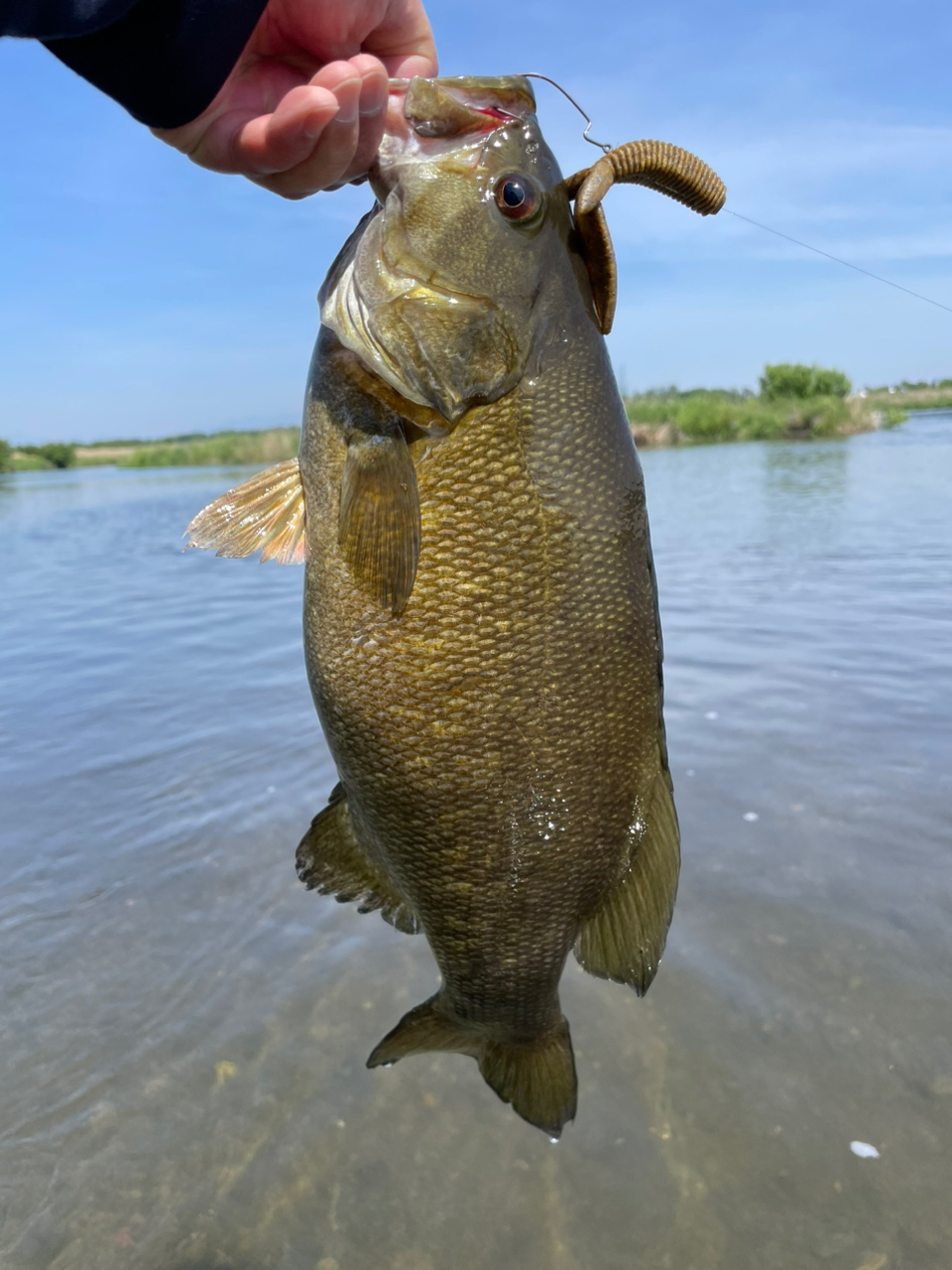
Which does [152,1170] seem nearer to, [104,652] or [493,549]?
[493,549]

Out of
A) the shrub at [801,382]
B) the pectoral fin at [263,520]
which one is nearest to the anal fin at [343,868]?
the pectoral fin at [263,520]

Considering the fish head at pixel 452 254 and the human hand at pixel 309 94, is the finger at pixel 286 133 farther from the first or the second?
the fish head at pixel 452 254

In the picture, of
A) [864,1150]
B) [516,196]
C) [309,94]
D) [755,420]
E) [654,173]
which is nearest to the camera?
[309,94]

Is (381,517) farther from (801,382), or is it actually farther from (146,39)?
(801,382)

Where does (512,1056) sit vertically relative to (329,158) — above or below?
below

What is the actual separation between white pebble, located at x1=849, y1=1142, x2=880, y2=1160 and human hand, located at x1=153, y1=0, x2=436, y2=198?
10.9 ft

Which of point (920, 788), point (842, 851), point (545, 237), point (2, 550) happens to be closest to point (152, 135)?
point (545, 237)

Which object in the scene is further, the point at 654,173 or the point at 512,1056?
the point at 512,1056

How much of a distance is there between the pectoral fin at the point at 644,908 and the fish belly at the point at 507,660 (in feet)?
0.22

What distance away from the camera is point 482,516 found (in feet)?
5.81

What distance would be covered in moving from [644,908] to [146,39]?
7.28ft

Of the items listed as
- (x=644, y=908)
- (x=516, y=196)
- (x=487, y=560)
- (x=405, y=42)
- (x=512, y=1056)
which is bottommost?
(x=512, y=1056)

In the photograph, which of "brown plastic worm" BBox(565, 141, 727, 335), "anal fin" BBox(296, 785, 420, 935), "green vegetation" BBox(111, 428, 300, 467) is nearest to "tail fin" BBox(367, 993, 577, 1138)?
"anal fin" BBox(296, 785, 420, 935)

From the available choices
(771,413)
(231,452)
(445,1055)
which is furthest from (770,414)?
(445,1055)
